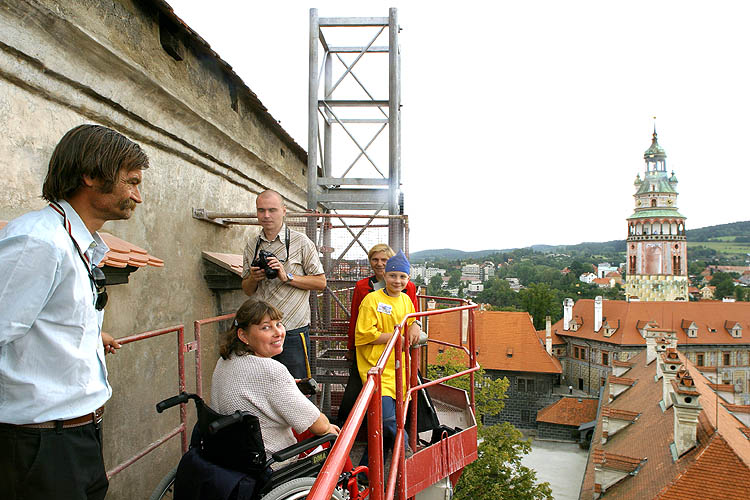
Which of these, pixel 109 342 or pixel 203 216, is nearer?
pixel 109 342

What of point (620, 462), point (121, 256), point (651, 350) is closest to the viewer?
point (121, 256)

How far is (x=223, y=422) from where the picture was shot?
7.67 ft

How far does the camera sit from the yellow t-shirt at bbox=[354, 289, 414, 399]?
12.6 feet

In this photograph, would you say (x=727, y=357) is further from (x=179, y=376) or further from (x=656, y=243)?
(x=179, y=376)

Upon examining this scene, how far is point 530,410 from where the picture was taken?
36.0m

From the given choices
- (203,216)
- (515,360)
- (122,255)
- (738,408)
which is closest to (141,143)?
(203,216)

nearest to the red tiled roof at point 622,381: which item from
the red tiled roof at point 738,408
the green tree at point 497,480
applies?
the red tiled roof at point 738,408

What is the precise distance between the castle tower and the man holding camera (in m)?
73.9

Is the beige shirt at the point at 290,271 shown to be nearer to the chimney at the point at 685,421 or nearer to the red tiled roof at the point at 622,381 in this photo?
the chimney at the point at 685,421

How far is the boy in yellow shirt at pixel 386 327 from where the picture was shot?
12.4ft

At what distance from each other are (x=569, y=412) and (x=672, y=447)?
17.3 metres

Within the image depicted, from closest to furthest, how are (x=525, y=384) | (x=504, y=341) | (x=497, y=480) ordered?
(x=497, y=480) < (x=525, y=384) < (x=504, y=341)

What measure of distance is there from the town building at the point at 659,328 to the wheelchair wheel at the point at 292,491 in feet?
156

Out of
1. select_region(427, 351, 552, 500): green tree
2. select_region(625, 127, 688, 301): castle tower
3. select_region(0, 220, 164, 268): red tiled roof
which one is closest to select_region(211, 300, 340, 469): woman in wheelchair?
select_region(0, 220, 164, 268): red tiled roof
